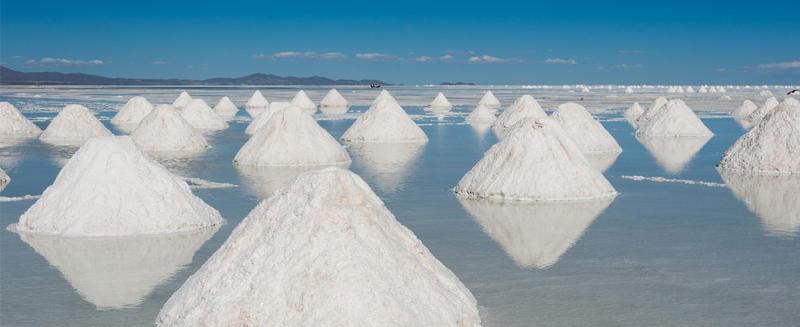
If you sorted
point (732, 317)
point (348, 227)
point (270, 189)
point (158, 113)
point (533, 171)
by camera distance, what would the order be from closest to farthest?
1. point (348, 227)
2. point (732, 317)
3. point (533, 171)
4. point (270, 189)
5. point (158, 113)

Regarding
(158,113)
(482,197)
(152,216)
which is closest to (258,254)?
(152,216)

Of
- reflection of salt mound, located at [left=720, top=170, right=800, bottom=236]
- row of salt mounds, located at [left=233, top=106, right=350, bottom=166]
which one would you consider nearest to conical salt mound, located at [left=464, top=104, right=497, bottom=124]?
row of salt mounds, located at [left=233, top=106, right=350, bottom=166]

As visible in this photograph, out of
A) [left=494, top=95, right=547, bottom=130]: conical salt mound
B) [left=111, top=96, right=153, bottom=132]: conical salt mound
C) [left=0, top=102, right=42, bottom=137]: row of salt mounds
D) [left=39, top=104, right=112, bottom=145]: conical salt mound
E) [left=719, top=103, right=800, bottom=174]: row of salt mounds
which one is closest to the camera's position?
[left=719, top=103, right=800, bottom=174]: row of salt mounds

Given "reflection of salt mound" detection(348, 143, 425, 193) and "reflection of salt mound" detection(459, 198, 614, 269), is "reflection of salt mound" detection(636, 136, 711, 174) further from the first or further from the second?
"reflection of salt mound" detection(459, 198, 614, 269)

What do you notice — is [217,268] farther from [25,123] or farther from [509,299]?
[25,123]

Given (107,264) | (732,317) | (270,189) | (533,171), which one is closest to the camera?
(732,317)

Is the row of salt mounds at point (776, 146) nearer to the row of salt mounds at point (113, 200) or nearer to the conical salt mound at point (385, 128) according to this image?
the conical salt mound at point (385, 128)

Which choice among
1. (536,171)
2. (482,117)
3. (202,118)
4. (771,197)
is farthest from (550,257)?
(482,117)
